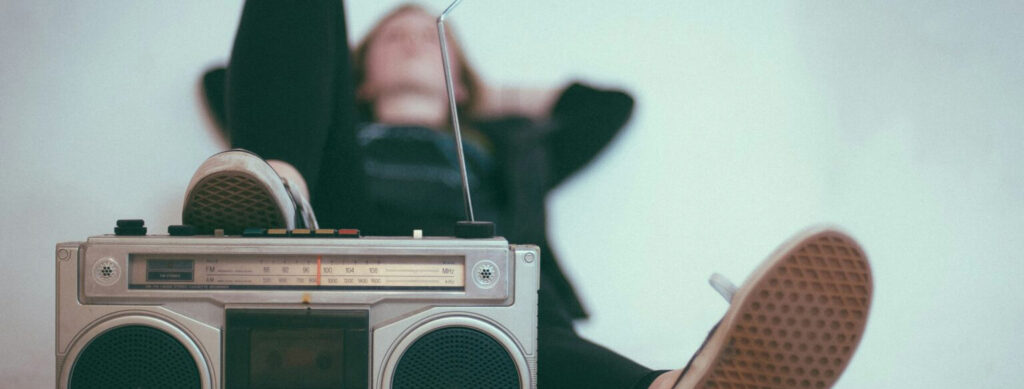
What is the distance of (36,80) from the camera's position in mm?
Answer: 1023

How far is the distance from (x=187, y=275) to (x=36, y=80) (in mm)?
696

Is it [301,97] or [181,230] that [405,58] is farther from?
[181,230]

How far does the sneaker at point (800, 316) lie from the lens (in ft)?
1.62

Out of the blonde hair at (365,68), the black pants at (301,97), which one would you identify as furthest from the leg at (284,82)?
the blonde hair at (365,68)

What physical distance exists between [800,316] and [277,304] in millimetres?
447

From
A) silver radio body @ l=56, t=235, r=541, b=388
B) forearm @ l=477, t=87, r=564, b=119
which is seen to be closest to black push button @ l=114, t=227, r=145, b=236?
silver radio body @ l=56, t=235, r=541, b=388

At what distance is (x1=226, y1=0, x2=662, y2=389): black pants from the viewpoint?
84 centimetres

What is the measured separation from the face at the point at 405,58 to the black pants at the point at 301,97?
12 cm

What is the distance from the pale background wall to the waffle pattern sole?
1.77ft

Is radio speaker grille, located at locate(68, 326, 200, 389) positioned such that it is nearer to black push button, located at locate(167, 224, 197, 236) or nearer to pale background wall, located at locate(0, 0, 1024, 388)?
black push button, located at locate(167, 224, 197, 236)

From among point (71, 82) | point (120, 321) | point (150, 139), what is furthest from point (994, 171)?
point (71, 82)

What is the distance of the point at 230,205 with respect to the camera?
621 mm

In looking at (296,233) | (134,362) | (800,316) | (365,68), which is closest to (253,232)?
(296,233)

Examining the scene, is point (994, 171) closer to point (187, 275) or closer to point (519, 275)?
point (519, 275)
